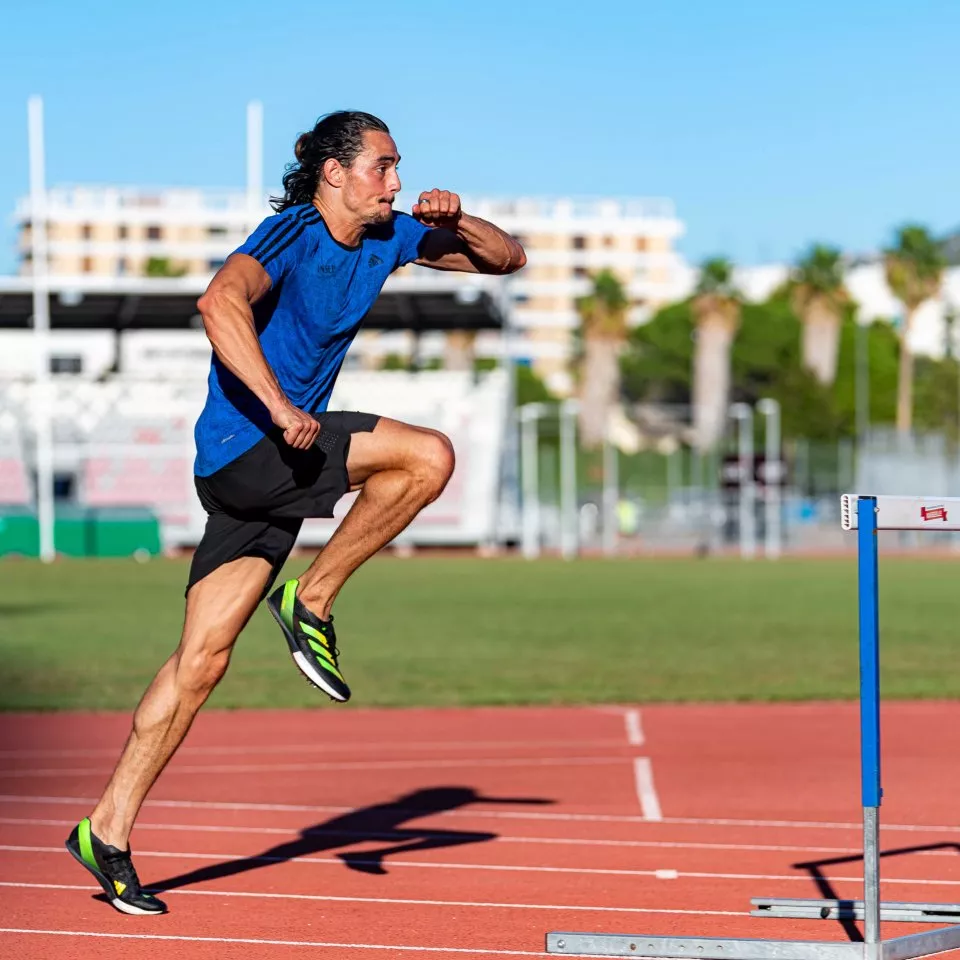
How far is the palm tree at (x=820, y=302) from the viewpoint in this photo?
271ft

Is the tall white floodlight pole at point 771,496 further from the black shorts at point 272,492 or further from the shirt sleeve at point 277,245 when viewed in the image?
the shirt sleeve at point 277,245

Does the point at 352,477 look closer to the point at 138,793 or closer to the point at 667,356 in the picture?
the point at 138,793

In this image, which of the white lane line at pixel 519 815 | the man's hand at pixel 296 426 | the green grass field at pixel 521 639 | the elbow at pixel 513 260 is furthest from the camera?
the green grass field at pixel 521 639

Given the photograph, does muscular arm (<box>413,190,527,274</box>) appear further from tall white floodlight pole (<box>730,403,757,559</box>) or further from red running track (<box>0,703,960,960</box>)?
tall white floodlight pole (<box>730,403,757,559</box>)

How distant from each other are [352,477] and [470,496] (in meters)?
46.0

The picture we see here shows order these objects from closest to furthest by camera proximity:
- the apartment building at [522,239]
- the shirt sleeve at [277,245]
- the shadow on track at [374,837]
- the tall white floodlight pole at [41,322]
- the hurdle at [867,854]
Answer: the hurdle at [867,854], the shirt sleeve at [277,245], the shadow on track at [374,837], the tall white floodlight pole at [41,322], the apartment building at [522,239]

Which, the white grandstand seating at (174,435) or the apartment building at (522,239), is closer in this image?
the white grandstand seating at (174,435)

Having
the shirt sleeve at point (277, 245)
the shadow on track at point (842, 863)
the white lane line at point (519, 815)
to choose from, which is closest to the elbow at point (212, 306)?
the shirt sleeve at point (277, 245)

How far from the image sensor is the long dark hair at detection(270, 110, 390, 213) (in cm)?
605

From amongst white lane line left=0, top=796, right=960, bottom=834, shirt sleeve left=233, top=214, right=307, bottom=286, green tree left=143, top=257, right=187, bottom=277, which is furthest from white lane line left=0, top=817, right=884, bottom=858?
green tree left=143, top=257, right=187, bottom=277

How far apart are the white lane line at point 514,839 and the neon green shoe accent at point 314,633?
1997mm

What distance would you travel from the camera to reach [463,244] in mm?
6395

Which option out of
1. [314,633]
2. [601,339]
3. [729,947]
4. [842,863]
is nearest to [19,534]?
[842,863]

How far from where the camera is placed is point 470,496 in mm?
52094
